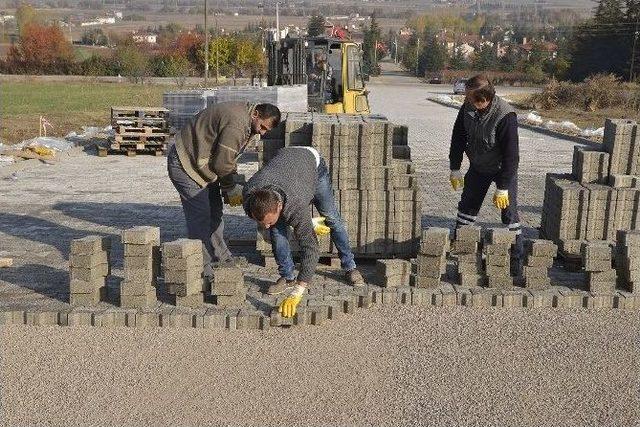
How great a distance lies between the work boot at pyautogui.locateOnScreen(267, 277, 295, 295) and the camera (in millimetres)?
6683

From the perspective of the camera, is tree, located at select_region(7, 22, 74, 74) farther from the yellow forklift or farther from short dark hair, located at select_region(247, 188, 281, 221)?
short dark hair, located at select_region(247, 188, 281, 221)

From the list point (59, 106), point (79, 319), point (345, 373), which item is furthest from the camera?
point (59, 106)

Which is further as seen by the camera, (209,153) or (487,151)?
(487,151)

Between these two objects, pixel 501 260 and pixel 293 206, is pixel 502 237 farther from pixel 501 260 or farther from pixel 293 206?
pixel 293 206

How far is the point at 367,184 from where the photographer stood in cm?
760

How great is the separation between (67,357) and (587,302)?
4.37 meters

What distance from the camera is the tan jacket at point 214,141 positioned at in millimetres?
6664

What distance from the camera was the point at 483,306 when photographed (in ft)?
22.1

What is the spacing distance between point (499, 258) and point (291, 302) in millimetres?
2111

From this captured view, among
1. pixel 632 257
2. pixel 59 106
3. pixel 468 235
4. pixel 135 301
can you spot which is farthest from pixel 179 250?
pixel 59 106

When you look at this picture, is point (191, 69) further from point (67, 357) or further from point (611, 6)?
point (67, 357)

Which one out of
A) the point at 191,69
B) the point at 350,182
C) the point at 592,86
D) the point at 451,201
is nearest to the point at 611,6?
the point at 592,86

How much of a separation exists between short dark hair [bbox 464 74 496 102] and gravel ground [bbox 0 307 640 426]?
202 cm

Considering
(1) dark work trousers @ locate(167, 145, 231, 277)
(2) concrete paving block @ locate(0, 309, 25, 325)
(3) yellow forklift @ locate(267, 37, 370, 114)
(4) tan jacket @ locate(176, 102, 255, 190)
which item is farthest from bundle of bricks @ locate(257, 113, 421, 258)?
(3) yellow forklift @ locate(267, 37, 370, 114)
